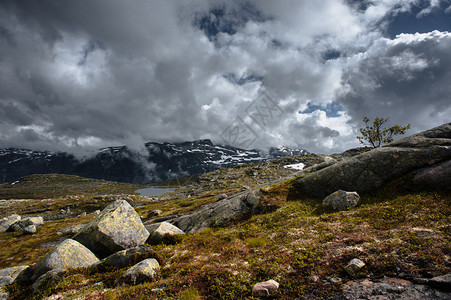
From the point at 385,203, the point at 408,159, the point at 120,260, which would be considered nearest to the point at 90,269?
the point at 120,260

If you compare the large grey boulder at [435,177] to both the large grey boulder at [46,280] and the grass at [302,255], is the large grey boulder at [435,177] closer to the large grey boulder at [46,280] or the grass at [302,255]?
the grass at [302,255]

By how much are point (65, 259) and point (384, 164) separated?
88.6 ft

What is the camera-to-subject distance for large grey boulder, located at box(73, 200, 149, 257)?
16.3 metres

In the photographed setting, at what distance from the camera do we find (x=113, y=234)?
16500 millimetres

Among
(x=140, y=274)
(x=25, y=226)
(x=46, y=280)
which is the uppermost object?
(x=140, y=274)

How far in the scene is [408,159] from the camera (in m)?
16.4

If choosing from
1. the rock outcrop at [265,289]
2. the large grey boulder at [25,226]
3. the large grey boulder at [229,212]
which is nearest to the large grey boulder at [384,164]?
the large grey boulder at [229,212]

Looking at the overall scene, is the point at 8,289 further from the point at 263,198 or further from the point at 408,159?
the point at 408,159

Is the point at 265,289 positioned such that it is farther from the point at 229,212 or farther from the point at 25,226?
the point at 25,226

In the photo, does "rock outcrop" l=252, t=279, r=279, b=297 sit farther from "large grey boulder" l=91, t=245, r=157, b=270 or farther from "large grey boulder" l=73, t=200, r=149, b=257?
"large grey boulder" l=73, t=200, r=149, b=257

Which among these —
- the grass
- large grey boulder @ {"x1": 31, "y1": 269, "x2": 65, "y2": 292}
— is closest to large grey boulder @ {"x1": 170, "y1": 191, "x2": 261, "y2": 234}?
the grass

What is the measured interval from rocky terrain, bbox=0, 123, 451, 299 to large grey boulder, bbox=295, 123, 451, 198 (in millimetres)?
83

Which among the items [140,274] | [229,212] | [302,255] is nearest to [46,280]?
[140,274]

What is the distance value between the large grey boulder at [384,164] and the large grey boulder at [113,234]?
17.1 meters
